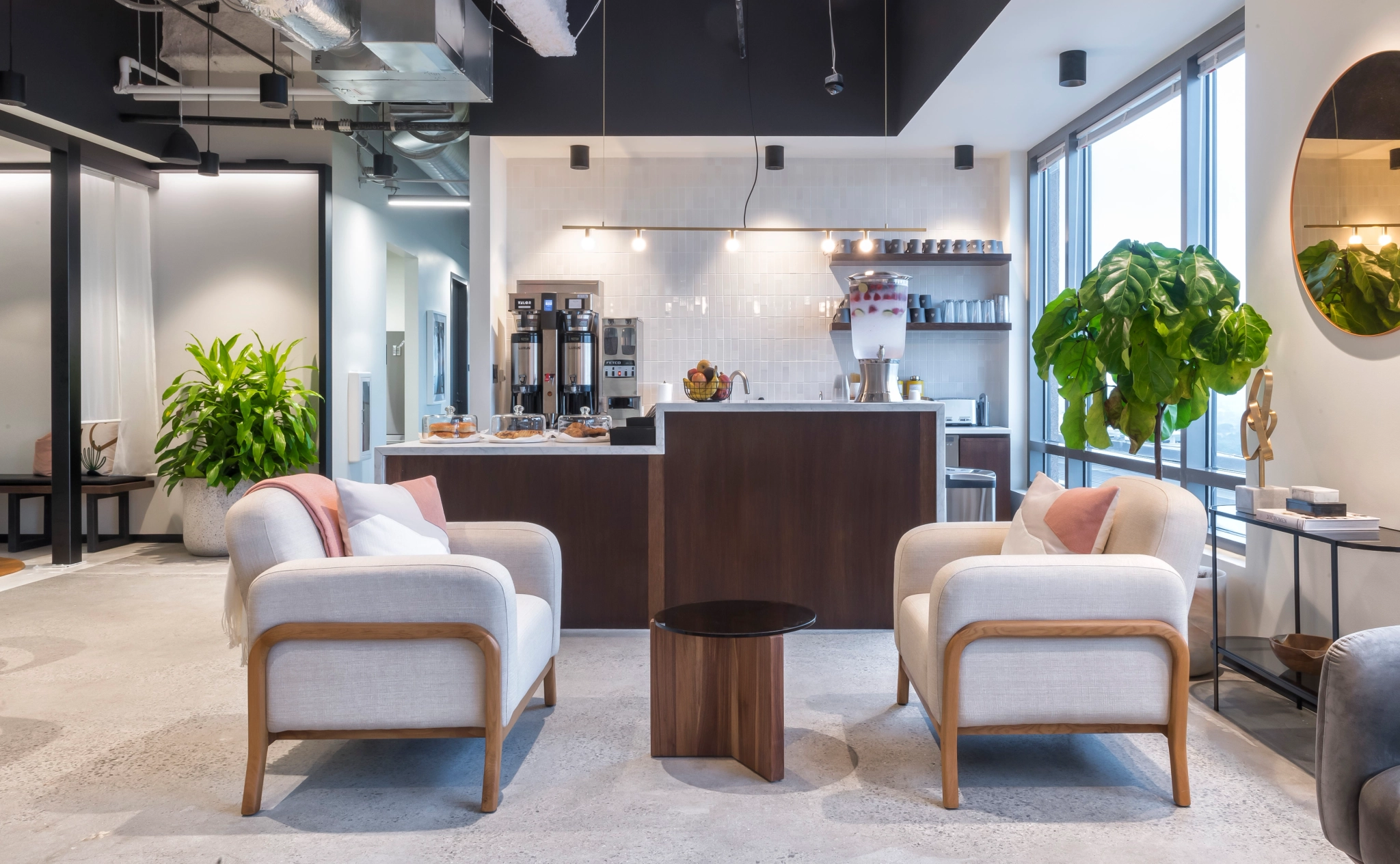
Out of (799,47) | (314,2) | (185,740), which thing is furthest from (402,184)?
(185,740)

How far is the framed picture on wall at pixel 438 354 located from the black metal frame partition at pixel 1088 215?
6285 millimetres

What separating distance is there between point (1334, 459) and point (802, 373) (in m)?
3.87

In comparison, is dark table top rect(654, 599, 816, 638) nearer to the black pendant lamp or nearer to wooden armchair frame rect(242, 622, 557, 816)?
wooden armchair frame rect(242, 622, 557, 816)

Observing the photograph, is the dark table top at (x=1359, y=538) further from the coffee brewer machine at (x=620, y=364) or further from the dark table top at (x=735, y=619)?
the coffee brewer machine at (x=620, y=364)

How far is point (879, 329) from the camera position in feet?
14.5

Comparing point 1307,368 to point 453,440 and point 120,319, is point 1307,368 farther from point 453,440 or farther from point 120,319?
point 120,319

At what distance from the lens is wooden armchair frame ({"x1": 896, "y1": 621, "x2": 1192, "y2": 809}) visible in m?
2.40

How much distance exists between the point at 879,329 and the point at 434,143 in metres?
3.79

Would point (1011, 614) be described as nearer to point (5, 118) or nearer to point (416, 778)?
point (416, 778)

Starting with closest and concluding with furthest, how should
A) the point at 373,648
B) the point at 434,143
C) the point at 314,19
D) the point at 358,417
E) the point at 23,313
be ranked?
the point at 373,648
the point at 314,19
the point at 434,143
the point at 23,313
the point at 358,417

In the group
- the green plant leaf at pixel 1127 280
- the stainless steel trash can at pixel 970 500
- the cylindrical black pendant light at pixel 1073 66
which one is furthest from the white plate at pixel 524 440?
the cylindrical black pendant light at pixel 1073 66

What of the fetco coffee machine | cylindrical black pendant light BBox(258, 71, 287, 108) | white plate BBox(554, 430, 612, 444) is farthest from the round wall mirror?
cylindrical black pendant light BBox(258, 71, 287, 108)

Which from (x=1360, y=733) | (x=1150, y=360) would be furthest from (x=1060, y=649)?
(x=1150, y=360)

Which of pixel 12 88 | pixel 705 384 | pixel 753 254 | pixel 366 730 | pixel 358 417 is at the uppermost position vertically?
pixel 12 88
